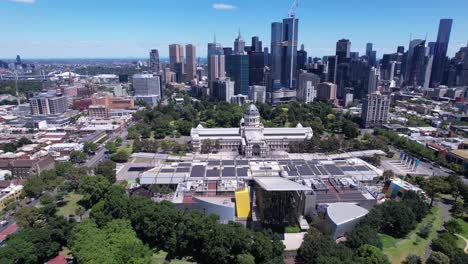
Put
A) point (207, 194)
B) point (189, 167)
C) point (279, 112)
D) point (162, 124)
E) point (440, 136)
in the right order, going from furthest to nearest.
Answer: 1. point (279, 112)
2. point (162, 124)
3. point (440, 136)
4. point (189, 167)
5. point (207, 194)

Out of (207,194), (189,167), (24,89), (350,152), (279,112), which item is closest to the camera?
(207,194)

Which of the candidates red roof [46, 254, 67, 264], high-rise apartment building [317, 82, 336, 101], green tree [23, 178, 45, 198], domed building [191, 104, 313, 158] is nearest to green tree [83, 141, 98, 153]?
green tree [23, 178, 45, 198]

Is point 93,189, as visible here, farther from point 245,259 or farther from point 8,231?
point 245,259

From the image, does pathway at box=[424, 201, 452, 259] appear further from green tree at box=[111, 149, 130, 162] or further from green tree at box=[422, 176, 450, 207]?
green tree at box=[111, 149, 130, 162]

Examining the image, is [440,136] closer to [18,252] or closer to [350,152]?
[350,152]

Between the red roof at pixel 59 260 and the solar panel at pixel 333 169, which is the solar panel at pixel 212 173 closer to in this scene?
the solar panel at pixel 333 169

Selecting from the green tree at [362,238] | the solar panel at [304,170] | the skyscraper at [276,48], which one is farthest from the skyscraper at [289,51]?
the green tree at [362,238]

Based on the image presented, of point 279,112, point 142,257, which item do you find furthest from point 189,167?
point 279,112
